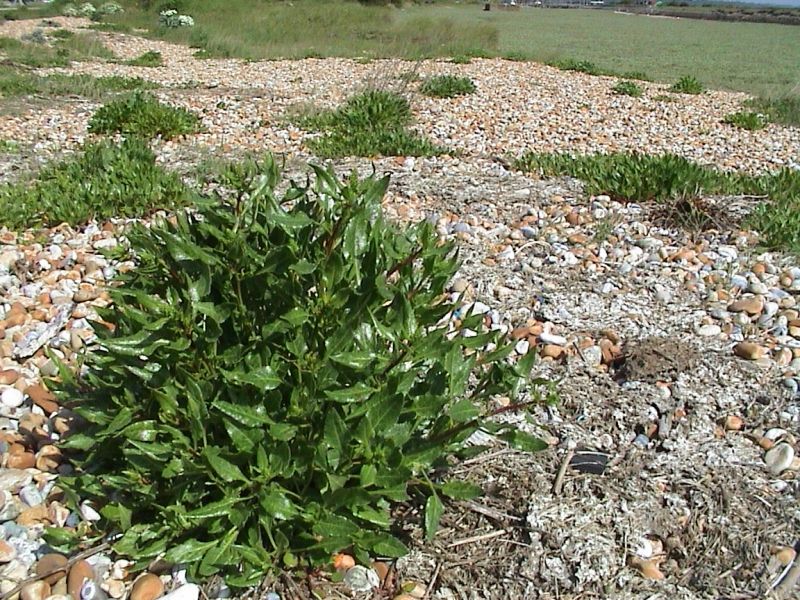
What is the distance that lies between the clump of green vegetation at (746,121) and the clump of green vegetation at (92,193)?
653 centimetres

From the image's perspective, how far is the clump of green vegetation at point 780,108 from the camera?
8.76 metres

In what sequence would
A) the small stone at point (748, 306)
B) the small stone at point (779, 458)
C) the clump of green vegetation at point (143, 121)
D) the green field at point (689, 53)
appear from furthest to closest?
the green field at point (689, 53) < the clump of green vegetation at point (143, 121) < the small stone at point (748, 306) < the small stone at point (779, 458)

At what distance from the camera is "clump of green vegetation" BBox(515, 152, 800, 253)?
4395 mm

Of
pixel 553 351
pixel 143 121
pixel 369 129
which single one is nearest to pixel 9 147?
pixel 143 121

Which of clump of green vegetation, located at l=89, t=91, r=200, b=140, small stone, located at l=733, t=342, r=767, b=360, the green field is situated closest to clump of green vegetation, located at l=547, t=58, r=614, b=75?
the green field

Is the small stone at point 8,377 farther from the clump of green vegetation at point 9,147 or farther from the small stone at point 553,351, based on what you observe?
the clump of green vegetation at point 9,147

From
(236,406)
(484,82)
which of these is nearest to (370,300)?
(236,406)

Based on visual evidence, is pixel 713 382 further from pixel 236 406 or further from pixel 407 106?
pixel 407 106

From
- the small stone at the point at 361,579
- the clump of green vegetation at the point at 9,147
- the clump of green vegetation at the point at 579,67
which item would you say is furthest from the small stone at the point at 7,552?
the clump of green vegetation at the point at 579,67

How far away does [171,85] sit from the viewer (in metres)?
10.3

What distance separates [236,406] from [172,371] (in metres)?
0.26

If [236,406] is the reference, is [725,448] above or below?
below

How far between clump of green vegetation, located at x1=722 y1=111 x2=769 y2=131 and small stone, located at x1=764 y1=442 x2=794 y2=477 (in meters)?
6.78

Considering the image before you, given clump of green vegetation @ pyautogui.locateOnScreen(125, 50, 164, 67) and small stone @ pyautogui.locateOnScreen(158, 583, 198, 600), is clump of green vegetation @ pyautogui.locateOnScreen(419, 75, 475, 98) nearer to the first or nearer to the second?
clump of green vegetation @ pyautogui.locateOnScreen(125, 50, 164, 67)
